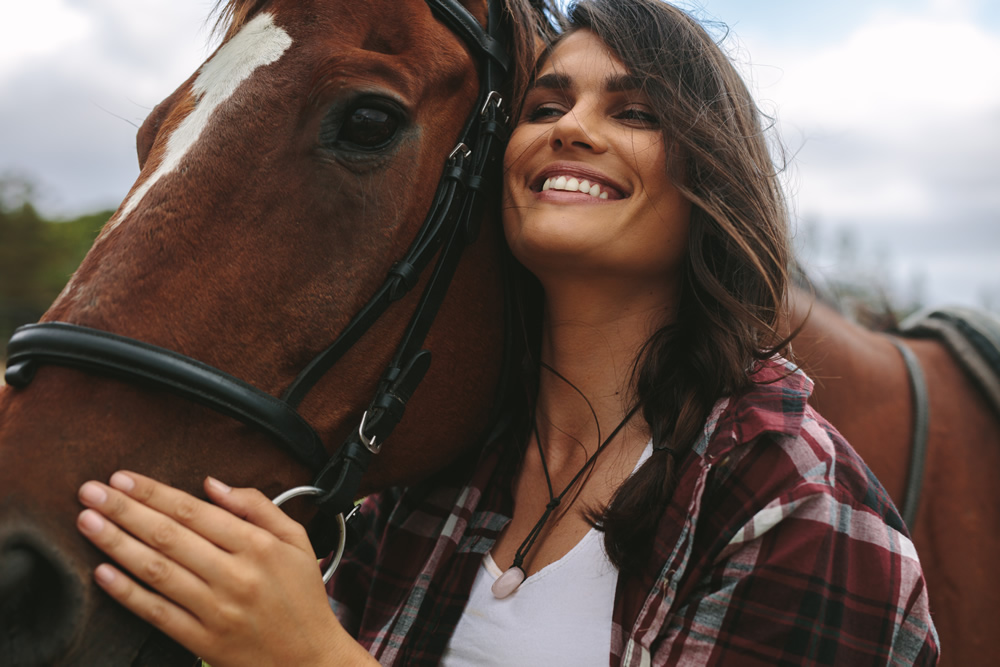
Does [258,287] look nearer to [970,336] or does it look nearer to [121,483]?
[121,483]

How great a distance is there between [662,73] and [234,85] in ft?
2.98

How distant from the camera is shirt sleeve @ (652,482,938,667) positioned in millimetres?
1258

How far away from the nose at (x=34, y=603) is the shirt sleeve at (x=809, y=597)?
37.7 inches

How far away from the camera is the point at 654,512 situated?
1.44 metres

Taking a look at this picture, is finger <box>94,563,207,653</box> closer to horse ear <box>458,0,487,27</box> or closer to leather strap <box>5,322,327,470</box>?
leather strap <box>5,322,327,470</box>

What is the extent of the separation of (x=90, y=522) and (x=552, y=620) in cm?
84

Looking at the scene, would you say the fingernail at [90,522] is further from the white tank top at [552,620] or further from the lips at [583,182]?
the lips at [583,182]

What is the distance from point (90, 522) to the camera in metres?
1.15

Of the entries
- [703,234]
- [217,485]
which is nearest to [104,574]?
[217,485]

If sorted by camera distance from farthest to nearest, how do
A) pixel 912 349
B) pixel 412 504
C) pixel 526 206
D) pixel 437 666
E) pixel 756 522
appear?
1. pixel 912 349
2. pixel 412 504
3. pixel 526 206
4. pixel 437 666
5. pixel 756 522

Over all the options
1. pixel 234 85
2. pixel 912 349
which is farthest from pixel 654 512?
pixel 912 349

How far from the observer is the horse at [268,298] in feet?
3.94

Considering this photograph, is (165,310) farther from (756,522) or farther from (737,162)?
(737,162)

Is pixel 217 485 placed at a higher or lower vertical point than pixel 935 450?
higher
